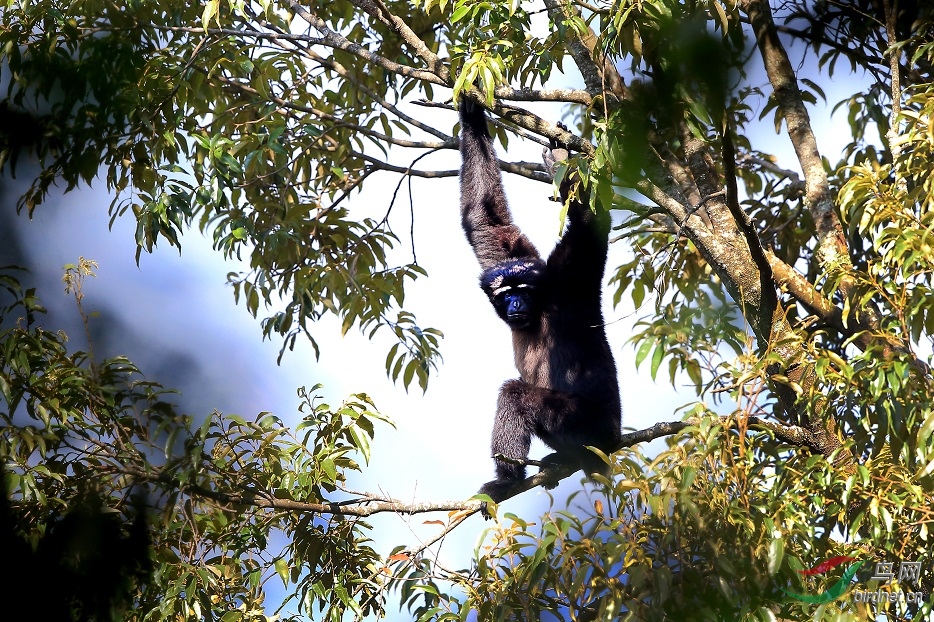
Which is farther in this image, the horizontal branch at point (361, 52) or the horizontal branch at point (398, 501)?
the horizontal branch at point (361, 52)

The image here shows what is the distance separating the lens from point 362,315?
5910 mm

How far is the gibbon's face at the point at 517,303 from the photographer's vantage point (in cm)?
552

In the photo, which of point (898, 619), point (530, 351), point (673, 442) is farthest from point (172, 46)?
point (898, 619)

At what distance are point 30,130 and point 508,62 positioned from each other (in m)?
2.57

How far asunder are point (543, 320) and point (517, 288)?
0.33 meters

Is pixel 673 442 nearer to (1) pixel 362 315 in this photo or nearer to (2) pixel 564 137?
(2) pixel 564 137

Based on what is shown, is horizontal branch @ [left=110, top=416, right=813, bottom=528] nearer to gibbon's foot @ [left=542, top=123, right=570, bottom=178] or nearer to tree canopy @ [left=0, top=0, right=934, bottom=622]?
tree canopy @ [left=0, top=0, right=934, bottom=622]

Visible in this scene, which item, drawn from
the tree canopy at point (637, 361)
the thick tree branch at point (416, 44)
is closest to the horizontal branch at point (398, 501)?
the tree canopy at point (637, 361)

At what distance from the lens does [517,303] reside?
5.52 metres

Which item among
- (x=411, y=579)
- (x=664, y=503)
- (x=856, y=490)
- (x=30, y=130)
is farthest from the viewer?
(x=411, y=579)

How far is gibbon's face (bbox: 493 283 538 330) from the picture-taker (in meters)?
5.52

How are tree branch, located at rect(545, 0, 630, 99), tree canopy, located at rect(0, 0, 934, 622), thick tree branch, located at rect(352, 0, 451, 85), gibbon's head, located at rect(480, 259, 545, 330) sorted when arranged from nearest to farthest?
tree canopy, located at rect(0, 0, 934, 622)
tree branch, located at rect(545, 0, 630, 99)
thick tree branch, located at rect(352, 0, 451, 85)
gibbon's head, located at rect(480, 259, 545, 330)

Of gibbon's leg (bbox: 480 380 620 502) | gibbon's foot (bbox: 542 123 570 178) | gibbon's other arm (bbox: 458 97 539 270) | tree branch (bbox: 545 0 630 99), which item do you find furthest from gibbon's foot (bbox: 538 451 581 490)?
tree branch (bbox: 545 0 630 99)

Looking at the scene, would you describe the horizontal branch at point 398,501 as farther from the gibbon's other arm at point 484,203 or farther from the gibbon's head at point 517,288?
the gibbon's other arm at point 484,203
